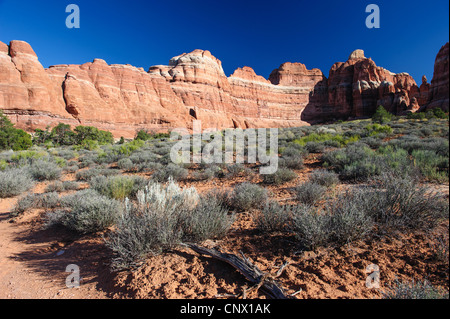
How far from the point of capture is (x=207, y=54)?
206 feet

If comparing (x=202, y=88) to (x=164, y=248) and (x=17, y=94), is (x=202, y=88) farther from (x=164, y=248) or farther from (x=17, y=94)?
(x=164, y=248)

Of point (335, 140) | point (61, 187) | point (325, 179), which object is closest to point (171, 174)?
point (61, 187)

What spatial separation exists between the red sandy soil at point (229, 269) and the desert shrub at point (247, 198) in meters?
0.85

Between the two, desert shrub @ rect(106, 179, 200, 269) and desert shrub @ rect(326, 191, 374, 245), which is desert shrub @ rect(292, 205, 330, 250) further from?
desert shrub @ rect(106, 179, 200, 269)

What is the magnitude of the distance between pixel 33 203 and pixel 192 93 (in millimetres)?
55180

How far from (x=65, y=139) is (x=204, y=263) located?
27648 mm

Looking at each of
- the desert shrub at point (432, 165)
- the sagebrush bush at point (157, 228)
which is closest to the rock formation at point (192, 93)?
the desert shrub at point (432, 165)

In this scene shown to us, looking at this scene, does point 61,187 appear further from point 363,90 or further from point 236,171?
point 363,90

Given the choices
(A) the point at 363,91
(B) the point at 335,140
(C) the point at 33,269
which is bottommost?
(C) the point at 33,269

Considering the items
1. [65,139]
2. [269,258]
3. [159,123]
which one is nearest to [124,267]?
[269,258]

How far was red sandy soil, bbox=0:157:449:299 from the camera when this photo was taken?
169cm

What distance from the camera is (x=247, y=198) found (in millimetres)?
3635

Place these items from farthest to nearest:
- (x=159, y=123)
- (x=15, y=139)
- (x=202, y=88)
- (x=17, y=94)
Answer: (x=202, y=88) → (x=159, y=123) → (x=17, y=94) → (x=15, y=139)

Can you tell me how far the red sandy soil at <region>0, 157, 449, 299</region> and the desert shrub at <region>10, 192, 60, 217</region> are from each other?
170cm
